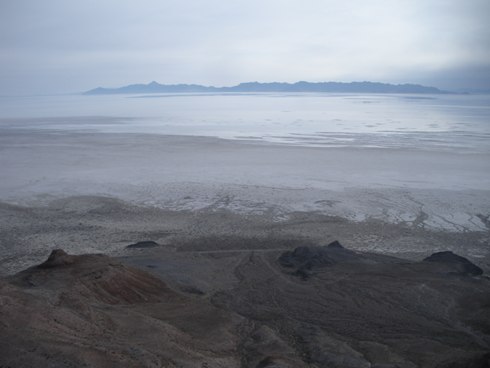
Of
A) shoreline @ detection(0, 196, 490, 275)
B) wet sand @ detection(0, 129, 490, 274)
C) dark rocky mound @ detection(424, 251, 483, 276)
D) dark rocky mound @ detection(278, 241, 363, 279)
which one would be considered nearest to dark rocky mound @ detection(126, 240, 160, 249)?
shoreline @ detection(0, 196, 490, 275)

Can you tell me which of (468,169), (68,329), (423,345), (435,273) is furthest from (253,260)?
(468,169)

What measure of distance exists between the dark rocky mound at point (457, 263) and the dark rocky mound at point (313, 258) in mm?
2137

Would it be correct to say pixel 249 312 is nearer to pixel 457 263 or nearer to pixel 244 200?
pixel 457 263

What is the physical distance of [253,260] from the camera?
1424 centimetres

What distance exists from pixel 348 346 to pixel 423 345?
4.88 feet

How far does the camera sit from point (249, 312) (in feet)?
35.7

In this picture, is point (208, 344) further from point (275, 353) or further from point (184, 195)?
point (184, 195)

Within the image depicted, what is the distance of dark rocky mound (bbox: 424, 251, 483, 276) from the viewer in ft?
42.1

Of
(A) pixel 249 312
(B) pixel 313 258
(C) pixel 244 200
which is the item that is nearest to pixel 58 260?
(A) pixel 249 312

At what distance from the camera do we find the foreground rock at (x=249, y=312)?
7.75 metres

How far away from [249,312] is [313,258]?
3403 millimetres

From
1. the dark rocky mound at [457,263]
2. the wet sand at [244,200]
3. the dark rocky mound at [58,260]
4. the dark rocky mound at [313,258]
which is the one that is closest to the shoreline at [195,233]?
the wet sand at [244,200]

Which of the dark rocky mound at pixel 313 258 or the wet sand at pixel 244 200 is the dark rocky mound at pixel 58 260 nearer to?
the wet sand at pixel 244 200

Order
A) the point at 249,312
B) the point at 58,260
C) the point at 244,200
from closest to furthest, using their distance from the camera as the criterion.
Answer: the point at 249,312 → the point at 58,260 → the point at 244,200
